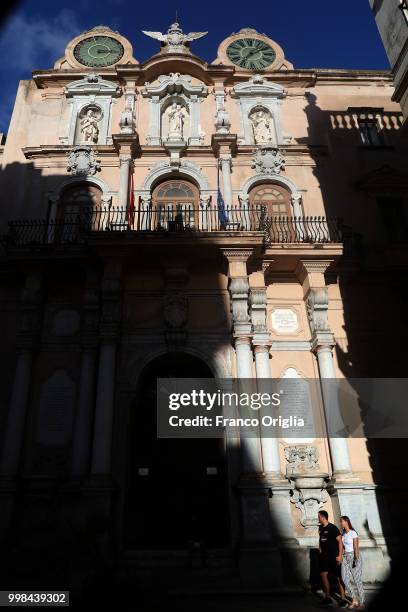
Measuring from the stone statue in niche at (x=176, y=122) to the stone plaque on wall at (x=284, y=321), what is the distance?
6.57 metres

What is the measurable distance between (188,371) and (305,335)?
10.0 feet

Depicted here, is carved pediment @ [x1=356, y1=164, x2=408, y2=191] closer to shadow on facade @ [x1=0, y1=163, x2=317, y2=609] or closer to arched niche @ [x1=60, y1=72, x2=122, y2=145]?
shadow on facade @ [x1=0, y1=163, x2=317, y2=609]

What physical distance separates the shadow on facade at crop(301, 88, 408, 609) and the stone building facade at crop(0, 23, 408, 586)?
51mm

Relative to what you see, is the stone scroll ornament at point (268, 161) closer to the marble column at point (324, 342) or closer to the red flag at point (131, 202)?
the red flag at point (131, 202)

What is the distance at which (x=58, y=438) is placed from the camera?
10.7 m

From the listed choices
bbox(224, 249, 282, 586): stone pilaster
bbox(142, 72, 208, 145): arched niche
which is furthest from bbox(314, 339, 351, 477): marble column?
bbox(142, 72, 208, 145): arched niche

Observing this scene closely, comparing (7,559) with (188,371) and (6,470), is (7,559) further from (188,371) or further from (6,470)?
(188,371)

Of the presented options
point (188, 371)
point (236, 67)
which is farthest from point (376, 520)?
point (236, 67)

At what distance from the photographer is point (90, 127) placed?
15.4 meters

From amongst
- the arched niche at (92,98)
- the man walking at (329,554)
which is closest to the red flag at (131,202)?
the arched niche at (92,98)

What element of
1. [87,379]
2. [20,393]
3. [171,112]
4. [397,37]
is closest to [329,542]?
[87,379]

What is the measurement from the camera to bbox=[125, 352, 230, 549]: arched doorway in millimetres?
10297

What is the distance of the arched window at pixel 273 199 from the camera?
13867 millimetres

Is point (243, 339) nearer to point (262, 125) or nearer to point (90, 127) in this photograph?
point (262, 125)
